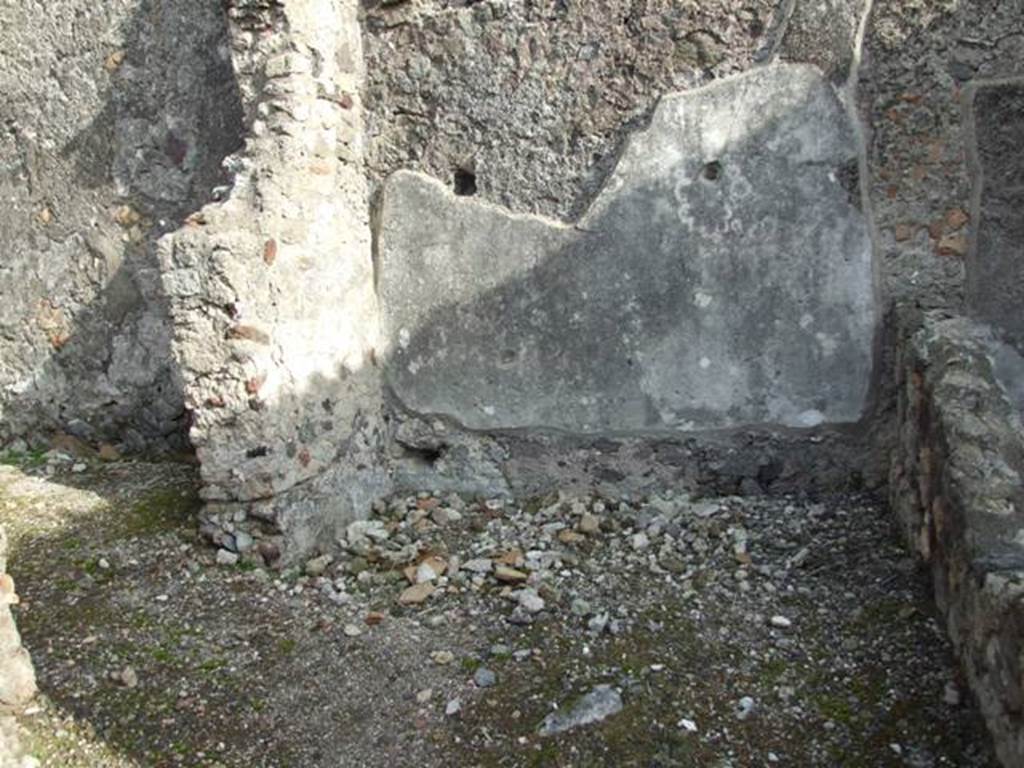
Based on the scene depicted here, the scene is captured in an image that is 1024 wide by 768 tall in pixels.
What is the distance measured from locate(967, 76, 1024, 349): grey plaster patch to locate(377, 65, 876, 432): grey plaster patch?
33 cm

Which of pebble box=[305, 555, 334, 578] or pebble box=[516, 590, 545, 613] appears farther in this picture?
pebble box=[305, 555, 334, 578]

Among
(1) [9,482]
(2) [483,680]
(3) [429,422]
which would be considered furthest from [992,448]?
(1) [9,482]

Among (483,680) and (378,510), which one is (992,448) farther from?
(378,510)

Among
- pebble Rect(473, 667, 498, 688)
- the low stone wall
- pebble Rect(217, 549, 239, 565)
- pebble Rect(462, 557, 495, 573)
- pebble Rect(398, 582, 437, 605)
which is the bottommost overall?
pebble Rect(473, 667, 498, 688)

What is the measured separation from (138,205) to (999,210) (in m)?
3.22

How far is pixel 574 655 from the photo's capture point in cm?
240

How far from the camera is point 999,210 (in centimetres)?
279

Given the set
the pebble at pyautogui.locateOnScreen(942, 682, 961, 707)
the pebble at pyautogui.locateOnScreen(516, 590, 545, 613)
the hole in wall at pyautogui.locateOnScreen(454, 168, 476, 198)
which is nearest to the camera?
the pebble at pyautogui.locateOnScreen(942, 682, 961, 707)

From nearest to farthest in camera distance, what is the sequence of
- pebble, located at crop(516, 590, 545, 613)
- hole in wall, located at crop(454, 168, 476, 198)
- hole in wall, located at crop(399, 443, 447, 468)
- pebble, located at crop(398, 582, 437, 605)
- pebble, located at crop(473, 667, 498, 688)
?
pebble, located at crop(473, 667, 498, 688), pebble, located at crop(516, 590, 545, 613), pebble, located at crop(398, 582, 437, 605), hole in wall, located at crop(454, 168, 476, 198), hole in wall, located at crop(399, 443, 447, 468)

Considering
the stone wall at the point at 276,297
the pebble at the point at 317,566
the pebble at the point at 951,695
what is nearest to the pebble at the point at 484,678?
the pebble at the point at 317,566

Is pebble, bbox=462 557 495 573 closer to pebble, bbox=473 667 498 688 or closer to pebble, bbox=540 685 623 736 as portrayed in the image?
pebble, bbox=473 667 498 688

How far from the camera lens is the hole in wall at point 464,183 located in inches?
129

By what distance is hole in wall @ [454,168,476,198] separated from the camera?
10.7ft

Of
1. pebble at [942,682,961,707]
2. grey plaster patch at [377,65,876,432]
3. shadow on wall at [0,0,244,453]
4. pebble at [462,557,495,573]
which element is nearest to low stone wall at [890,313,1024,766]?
pebble at [942,682,961,707]
